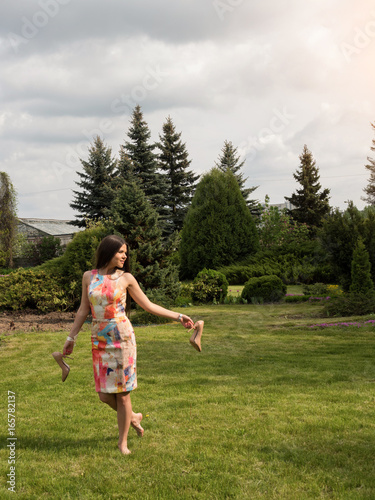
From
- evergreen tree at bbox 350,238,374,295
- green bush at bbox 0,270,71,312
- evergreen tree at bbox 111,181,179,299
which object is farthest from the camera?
evergreen tree at bbox 350,238,374,295

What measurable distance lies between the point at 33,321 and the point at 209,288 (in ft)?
21.5

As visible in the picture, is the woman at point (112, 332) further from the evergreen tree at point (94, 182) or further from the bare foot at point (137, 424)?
the evergreen tree at point (94, 182)

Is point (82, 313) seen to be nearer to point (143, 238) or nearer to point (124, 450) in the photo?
point (124, 450)

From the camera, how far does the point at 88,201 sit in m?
36.2

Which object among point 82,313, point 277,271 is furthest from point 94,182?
point 82,313

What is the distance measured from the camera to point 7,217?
3481 cm

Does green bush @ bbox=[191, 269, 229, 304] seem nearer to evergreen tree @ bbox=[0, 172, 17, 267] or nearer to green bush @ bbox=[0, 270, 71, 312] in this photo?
green bush @ bbox=[0, 270, 71, 312]

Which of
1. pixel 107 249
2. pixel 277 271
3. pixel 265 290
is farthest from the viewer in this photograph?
pixel 277 271

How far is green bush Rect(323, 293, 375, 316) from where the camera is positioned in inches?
453

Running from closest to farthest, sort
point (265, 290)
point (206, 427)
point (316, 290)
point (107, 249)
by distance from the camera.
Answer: point (107, 249)
point (206, 427)
point (265, 290)
point (316, 290)

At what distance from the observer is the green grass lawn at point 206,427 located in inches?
116

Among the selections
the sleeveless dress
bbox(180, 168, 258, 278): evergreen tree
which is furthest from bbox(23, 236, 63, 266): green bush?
the sleeveless dress

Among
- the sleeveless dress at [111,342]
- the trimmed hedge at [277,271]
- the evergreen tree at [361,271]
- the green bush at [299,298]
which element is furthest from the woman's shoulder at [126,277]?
the trimmed hedge at [277,271]

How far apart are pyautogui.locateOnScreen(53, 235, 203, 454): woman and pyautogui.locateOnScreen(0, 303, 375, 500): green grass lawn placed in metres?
0.44
